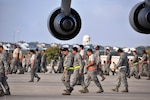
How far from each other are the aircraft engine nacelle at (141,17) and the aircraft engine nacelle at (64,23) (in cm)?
150

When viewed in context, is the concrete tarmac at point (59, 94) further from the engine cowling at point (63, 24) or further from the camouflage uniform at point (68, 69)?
the engine cowling at point (63, 24)

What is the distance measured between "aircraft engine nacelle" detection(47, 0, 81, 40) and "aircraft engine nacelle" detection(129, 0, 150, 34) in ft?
4.93

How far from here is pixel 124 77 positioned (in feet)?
51.9

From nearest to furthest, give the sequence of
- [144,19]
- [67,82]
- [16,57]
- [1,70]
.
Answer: [144,19], [1,70], [67,82], [16,57]

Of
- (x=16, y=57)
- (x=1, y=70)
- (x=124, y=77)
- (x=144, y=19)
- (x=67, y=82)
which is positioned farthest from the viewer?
(x=16, y=57)

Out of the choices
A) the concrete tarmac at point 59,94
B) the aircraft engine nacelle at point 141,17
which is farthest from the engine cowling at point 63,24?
the concrete tarmac at point 59,94

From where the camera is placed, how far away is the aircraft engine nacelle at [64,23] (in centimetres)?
1194

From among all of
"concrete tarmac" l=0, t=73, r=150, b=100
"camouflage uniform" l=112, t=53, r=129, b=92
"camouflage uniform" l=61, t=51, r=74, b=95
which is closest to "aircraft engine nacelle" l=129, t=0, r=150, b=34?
"concrete tarmac" l=0, t=73, r=150, b=100

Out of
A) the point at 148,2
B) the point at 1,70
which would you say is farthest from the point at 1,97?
the point at 148,2

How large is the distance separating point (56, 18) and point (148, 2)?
8.40 feet

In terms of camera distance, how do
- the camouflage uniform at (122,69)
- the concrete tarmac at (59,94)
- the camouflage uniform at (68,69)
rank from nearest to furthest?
the concrete tarmac at (59,94)
the camouflage uniform at (68,69)
the camouflage uniform at (122,69)

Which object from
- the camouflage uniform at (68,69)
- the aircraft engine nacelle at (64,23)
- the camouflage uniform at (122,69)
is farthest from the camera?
the camouflage uniform at (122,69)

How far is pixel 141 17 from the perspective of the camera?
39.5ft

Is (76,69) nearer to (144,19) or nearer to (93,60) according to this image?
(93,60)
